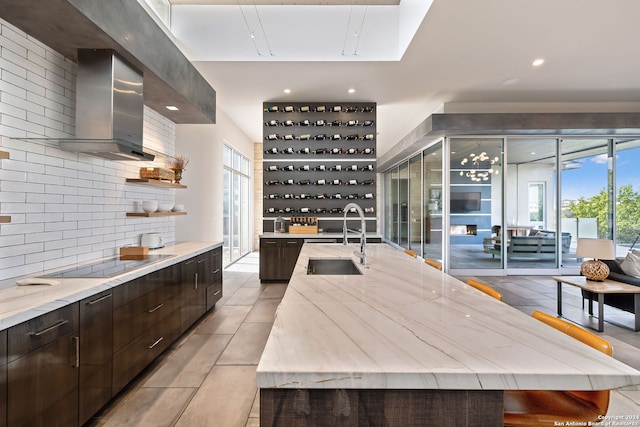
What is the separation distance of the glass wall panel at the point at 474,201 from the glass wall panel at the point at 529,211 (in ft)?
0.80

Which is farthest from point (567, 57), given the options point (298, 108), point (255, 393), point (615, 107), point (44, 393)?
point (44, 393)

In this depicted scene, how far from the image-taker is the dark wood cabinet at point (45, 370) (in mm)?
1314

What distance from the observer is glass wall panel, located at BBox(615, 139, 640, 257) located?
6.05 metres

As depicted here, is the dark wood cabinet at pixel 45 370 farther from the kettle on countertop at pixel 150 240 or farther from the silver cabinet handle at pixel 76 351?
the kettle on countertop at pixel 150 240

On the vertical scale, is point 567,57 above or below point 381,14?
below

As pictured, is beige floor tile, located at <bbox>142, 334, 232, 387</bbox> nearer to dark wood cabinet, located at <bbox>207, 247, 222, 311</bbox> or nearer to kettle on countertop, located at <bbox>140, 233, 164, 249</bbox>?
dark wood cabinet, located at <bbox>207, 247, 222, 311</bbox>

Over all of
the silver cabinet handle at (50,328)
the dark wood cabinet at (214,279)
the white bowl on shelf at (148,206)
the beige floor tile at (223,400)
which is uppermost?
the white bowl on shelf at (148,206)

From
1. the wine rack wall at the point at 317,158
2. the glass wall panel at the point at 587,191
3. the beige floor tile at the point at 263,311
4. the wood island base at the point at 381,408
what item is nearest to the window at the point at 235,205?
the wine rack wall at the point at 317,158

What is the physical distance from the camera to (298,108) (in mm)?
5742

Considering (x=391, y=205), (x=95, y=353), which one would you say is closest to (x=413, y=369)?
(x=95, y=353)

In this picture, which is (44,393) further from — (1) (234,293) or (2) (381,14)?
(2) (381,14)

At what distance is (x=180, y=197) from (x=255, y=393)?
4.13m

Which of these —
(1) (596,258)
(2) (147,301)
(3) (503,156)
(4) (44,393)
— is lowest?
(4) (44,393)

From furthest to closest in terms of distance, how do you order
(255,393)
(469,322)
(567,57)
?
(567,57) < (255,393) < (469,322)
